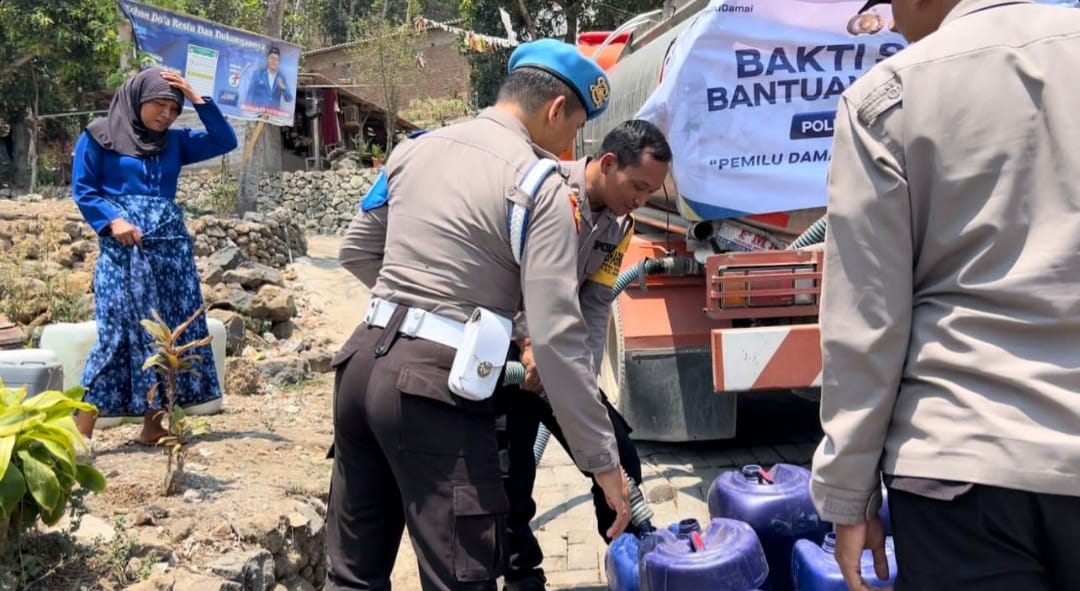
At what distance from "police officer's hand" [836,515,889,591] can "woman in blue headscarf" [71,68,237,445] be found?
123 inches

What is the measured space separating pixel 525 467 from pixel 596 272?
0.80 m

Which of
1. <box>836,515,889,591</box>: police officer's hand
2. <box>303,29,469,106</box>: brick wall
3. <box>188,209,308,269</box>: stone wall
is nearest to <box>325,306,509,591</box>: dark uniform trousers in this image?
<box>836,515,889,591</box>: police officer's hand

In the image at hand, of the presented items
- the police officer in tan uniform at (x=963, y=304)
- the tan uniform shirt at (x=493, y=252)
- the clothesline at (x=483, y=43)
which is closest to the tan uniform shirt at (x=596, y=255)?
the tan uniform shirt at (x=493, y=252)

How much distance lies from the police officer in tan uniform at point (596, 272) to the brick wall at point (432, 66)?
24.8 m

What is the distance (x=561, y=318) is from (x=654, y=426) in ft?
8.78

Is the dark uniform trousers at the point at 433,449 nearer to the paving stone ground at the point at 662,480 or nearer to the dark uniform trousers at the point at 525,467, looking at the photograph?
the dark uniform trousers at the point at 525,467

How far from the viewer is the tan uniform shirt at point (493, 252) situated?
77.8 inches

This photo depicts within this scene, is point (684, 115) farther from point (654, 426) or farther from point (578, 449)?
point (578, 449)

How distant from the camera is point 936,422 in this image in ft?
4.32

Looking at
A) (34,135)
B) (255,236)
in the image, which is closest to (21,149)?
(34,135)

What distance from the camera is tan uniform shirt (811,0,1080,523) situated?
124 centimetres

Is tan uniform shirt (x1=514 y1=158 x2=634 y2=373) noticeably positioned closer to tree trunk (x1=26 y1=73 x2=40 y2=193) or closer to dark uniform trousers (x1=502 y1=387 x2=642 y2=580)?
dark uniform trousers (x1=502 y1=387 x2=642 y2=580)

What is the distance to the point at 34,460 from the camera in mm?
2234

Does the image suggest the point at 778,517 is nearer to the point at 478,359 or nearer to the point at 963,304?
the point at 478,359
